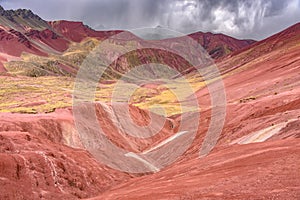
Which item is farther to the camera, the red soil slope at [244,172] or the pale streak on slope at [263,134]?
the pale streak on slope at [263,134]

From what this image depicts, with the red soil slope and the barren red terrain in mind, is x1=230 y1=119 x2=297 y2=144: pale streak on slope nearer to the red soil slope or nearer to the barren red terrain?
the red soil slope

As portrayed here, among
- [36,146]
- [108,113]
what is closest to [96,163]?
[36,146]

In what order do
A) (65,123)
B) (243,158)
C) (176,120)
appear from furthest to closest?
1. (176,120)
2. (65,123)
3. (243,158)

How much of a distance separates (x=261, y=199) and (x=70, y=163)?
2600 centimetres

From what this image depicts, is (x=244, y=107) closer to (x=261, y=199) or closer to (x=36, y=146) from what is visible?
(x=36, y=146)

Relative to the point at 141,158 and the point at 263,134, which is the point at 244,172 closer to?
the point at 263,134

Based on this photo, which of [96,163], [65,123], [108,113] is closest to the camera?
[96,163]

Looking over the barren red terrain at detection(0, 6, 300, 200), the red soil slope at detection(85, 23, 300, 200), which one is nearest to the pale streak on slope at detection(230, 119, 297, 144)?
the red soil slope at detection(85, 23, 300, 200)

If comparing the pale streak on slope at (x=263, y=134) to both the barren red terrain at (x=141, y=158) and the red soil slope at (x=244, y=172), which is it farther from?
the barren red terrain at (x=141, y=158)

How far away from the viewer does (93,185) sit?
37750 mm

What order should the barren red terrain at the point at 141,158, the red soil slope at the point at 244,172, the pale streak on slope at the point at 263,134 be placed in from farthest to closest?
the pale streak on slope at the point at 263,134
the barren red terrain at the point at 141,158
the red soil slope at the point at 244,172

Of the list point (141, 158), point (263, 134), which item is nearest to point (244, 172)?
point (263, 134)

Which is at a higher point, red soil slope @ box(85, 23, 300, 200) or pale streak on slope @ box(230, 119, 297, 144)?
pale streak on slope @ box(230, 119, 297, 144)

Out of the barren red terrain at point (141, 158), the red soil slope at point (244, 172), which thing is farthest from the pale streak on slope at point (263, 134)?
the barren red terrain at point (141, 158)
